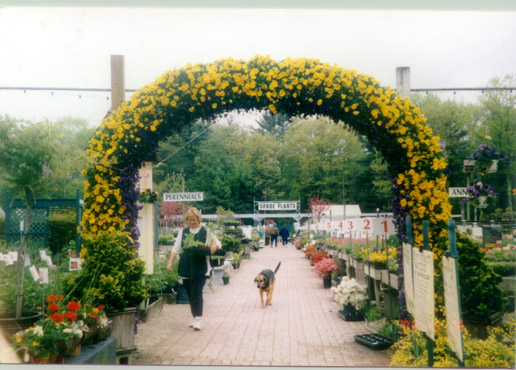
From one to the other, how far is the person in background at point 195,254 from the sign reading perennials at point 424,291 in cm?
253

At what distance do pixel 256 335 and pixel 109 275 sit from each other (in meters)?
1.97

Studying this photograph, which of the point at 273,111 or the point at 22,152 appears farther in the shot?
the point at 273,111

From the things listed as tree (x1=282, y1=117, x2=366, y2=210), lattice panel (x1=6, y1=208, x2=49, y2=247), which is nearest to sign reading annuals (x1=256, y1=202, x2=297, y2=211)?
tree (x1=282, y1=117, x2=366, y2=210)

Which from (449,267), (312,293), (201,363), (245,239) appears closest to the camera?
(449,267)

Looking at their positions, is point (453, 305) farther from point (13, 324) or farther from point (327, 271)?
point (327, 271)

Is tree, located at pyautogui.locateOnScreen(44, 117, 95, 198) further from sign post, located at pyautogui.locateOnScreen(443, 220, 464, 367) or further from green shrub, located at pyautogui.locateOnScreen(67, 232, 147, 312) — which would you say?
sign post, located at pyautogui.locateOnScreen(443, 220, 464, 367)

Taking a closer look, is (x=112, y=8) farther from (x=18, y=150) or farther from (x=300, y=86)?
(x=300, y=86)

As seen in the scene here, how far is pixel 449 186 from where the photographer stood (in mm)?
5484

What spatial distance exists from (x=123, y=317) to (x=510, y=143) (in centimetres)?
458

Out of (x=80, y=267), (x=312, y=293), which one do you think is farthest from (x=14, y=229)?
(x=312, y=293)

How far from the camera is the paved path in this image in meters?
4.93

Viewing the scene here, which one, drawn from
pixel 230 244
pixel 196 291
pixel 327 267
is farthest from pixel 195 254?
pixel 230 244

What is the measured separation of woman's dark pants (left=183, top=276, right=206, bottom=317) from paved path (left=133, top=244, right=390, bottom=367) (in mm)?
285

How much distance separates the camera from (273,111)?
5156mm
